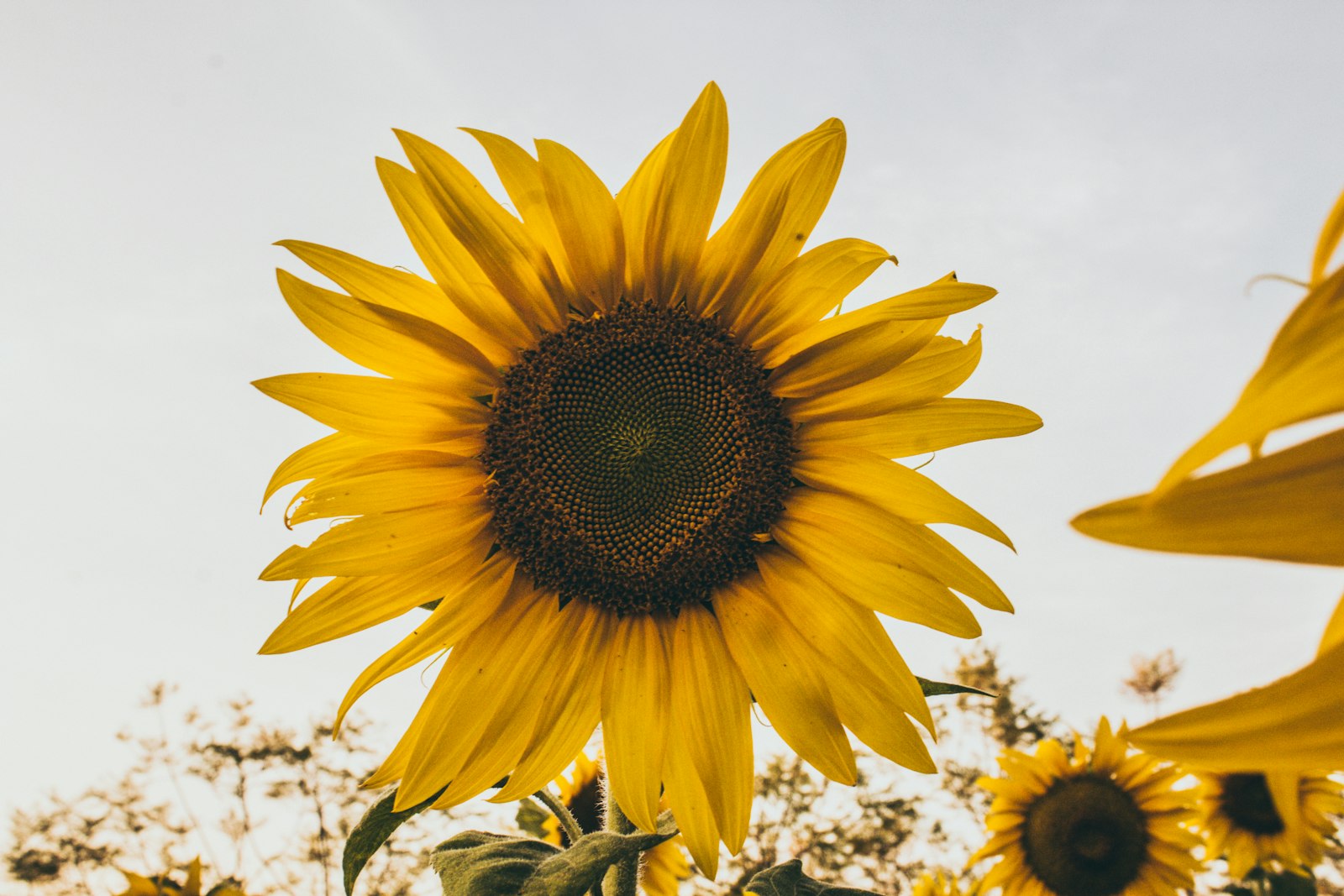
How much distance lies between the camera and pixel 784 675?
5.58ft

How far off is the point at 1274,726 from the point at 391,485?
1465 mm

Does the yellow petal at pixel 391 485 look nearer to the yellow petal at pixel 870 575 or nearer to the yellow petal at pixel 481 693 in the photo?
the yellow petal at pixel 481 693

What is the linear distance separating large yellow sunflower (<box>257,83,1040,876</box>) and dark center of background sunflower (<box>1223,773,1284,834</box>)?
420 centimetres

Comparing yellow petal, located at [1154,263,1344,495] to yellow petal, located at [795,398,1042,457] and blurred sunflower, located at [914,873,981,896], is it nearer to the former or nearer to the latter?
yellow petal, located at [795,398,1042,457]

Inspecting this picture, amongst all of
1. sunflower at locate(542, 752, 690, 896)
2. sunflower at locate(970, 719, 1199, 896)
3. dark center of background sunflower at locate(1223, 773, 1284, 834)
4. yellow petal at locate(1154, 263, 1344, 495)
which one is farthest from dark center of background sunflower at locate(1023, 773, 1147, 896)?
yellow petal at locate(1154, 263, 1344, 495)

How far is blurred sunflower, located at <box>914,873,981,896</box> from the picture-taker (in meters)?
4.01

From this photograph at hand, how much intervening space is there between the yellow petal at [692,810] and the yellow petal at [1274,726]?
1069 mm

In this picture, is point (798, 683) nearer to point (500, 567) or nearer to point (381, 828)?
point (500, 567)

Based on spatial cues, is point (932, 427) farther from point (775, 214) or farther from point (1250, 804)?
point (1250, 804)

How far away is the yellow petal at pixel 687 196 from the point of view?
1.65m

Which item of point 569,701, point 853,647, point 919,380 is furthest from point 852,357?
point 569,701

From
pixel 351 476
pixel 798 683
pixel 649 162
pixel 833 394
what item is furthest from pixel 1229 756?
pixel 351 476

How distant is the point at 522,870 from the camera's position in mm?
1571

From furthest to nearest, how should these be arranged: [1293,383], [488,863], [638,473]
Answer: [638,473], [488,863], [1293,383]
